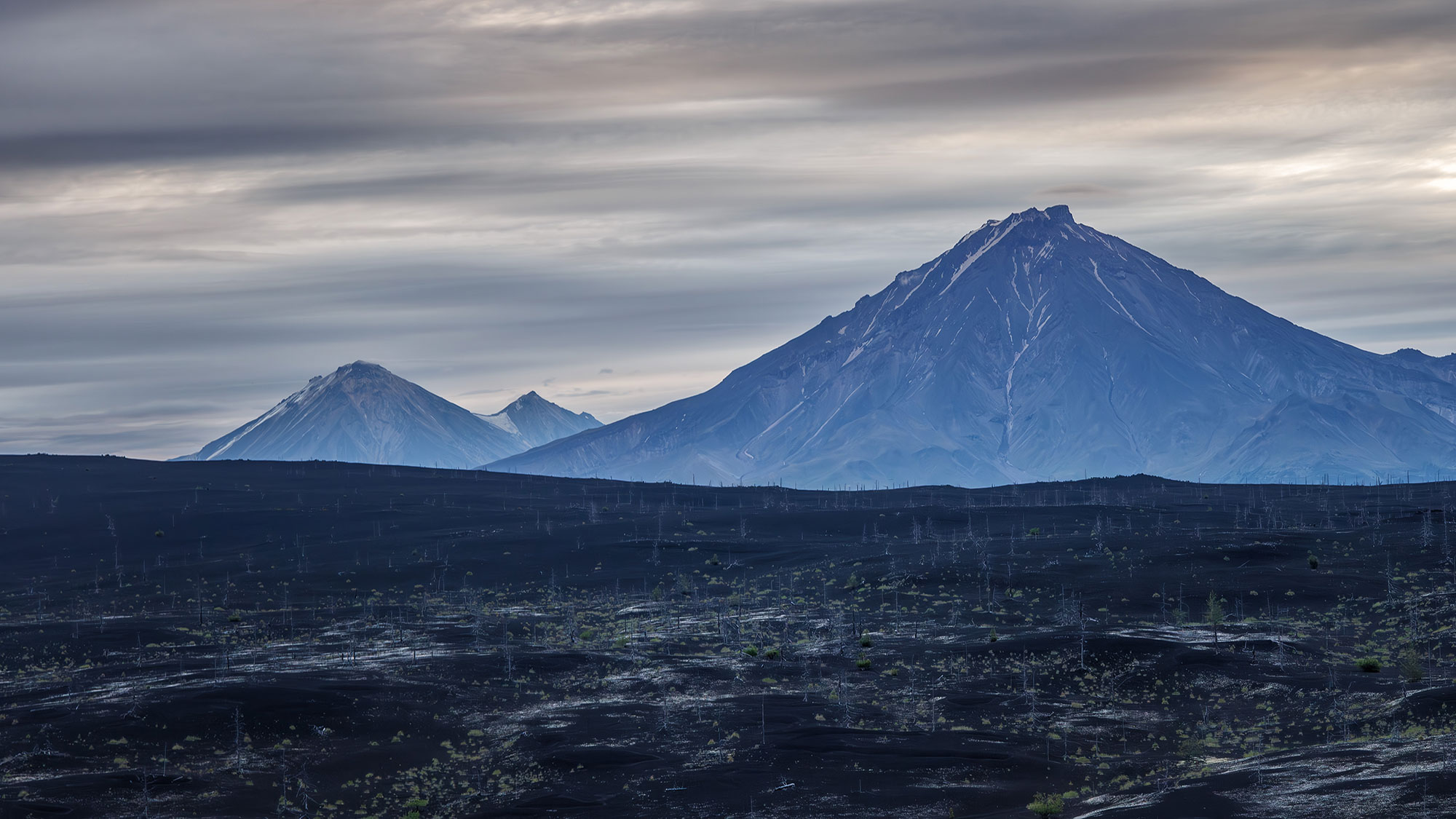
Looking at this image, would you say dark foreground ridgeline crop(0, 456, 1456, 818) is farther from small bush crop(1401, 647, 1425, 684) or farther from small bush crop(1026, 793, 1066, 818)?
small bush crop(1401, 647, 1425, 684)

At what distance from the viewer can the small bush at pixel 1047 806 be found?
52781 mm

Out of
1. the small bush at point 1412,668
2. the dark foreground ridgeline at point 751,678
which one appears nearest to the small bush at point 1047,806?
the dark foreground ridgeline at point 751,678

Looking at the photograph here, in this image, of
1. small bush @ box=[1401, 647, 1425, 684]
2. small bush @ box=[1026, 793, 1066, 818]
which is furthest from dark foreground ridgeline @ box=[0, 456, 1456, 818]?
small bush @ box=[1401, 647, 1425, 684]

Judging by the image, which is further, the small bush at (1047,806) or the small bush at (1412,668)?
the small bush at (1412,668)

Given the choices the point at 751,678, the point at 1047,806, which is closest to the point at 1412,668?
the point at 1047,806

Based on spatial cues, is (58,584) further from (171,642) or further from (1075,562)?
(1075,562)

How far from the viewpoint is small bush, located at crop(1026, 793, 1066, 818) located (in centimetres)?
5278

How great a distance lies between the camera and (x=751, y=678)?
87000 millimetres

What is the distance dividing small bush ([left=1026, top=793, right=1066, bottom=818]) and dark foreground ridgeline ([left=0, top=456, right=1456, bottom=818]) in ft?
Answer: 0.53

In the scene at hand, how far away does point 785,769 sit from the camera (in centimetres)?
6444

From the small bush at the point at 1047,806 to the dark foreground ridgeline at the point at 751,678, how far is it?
16 centimetres

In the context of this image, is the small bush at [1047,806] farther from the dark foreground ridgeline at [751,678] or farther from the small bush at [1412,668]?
the small bush at [1412,668]

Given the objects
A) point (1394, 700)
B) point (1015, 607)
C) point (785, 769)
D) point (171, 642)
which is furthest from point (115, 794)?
point (1015, 607)

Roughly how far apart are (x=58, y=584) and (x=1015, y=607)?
9395 cm
